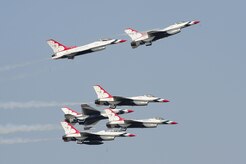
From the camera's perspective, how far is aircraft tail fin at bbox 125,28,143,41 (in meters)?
176

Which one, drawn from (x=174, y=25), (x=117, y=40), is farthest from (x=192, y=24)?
(x=117, y=40)

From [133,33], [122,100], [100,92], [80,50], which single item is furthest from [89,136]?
[133,33]

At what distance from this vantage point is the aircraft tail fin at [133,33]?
175913 mm

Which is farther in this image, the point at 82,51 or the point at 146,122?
the point at 146,122

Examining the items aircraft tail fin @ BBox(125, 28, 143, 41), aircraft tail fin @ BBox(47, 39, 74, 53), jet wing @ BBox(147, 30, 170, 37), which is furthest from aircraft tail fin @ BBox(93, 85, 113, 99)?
jet wing @ BBox(147, 30, 170, 37)

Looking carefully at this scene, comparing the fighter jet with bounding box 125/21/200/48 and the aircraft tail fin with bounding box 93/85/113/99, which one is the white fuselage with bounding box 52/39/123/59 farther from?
the aircraft tail fin with bounding box 93/85/113/99

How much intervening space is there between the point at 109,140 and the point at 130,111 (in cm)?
1718

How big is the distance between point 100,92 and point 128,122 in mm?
10444

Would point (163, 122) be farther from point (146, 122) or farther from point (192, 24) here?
point (192, 24)

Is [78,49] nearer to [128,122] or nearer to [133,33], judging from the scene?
[133,33]

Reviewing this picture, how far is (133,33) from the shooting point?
584 feet

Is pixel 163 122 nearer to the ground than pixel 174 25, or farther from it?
nearer to the ground

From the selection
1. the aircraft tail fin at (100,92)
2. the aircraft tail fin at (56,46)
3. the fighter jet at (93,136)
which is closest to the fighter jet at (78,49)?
the aircraft tail fin at (56,46)

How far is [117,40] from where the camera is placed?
175 meters
